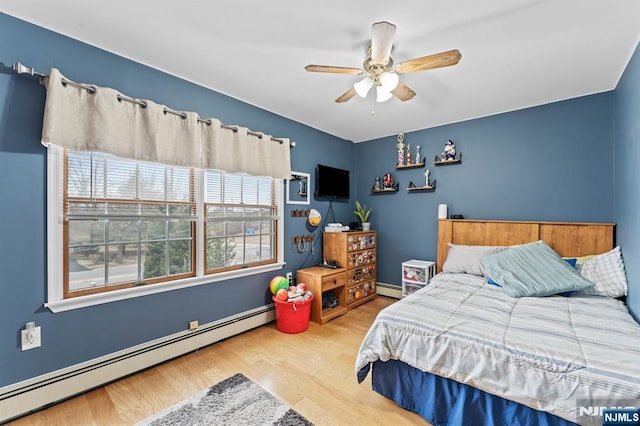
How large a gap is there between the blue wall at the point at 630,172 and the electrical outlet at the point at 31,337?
4.15m

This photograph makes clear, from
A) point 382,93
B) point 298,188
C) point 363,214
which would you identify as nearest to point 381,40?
point 382,93

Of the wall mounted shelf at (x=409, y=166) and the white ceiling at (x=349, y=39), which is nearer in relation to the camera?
the white ceiling at (x=349, y=39)

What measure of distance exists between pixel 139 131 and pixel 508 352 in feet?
9.83

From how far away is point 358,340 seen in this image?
9.48 feet

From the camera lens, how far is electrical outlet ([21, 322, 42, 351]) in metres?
1.79

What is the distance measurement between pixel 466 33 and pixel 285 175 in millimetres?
2174

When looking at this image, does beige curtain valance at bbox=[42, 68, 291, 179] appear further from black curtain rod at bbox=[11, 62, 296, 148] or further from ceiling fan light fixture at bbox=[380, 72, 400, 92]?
ceiling fan light fixture at bbox=[380, 72, 400, 92]

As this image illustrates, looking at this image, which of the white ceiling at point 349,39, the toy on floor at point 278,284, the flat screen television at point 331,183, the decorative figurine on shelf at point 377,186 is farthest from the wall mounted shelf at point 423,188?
the toy on floor at point 278,284

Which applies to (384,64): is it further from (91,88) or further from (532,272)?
(532,272)

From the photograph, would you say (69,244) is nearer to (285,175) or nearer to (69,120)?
(69,120)

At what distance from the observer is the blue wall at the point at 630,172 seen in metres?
1.96

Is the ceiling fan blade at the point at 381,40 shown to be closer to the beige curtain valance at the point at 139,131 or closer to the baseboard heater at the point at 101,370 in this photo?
the beige curtain valance at the point at 139,131

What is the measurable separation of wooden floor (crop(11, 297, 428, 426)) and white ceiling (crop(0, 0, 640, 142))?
2637 mm

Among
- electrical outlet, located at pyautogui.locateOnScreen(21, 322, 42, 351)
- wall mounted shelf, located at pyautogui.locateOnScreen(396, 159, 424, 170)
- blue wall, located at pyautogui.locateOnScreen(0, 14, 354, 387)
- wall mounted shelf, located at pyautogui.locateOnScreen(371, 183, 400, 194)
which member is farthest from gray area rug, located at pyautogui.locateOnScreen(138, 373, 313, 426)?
wall mounted shelf, located at pyautogui.locateOnScreen(396, 159, 424, 170)
